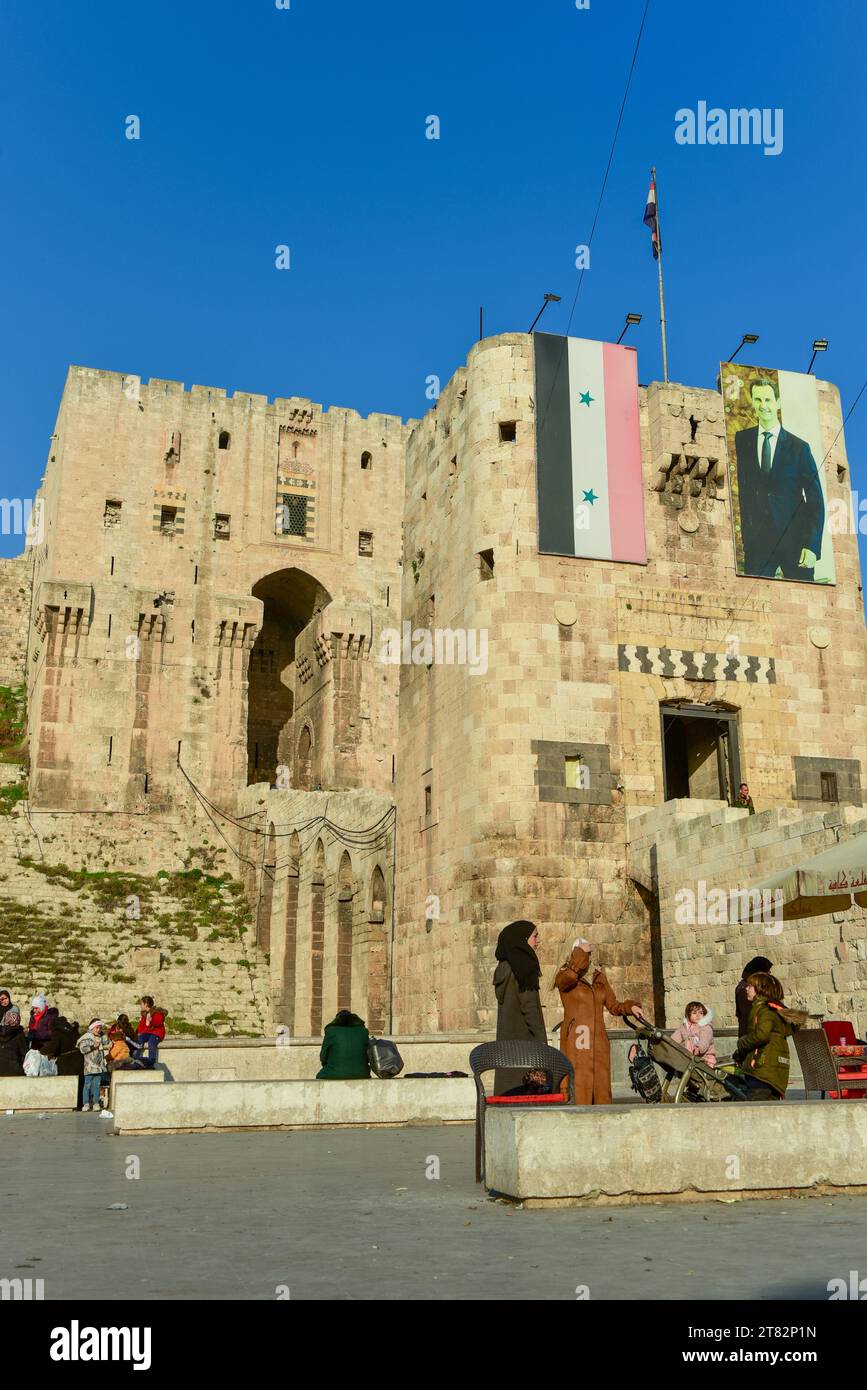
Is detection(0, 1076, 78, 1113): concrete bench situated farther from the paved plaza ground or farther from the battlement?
the battlement

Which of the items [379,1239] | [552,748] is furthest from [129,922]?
[379,1239]

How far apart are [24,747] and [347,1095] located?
35187mm

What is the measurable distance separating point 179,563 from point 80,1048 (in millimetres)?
→ 29665

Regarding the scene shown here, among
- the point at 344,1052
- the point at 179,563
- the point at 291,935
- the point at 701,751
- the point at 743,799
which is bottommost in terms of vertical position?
the point at 344,1052

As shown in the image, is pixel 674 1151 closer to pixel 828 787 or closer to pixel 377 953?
pixel 828 787

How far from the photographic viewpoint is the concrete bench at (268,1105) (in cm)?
1214

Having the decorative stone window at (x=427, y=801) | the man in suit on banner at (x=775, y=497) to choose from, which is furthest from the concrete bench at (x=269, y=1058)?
the man in suit on banner at (x=775, y=497)

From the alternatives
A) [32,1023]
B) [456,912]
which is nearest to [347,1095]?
[32,1023]

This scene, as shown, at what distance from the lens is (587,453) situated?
26453mm

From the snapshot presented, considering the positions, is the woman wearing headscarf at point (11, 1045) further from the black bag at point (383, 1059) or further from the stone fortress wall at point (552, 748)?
the stone fortress wall at point (552, 748)

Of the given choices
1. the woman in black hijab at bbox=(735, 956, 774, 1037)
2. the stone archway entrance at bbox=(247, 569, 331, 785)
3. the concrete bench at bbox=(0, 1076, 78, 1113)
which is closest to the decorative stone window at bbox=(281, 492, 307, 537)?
the stone archway entrance at bbox=(247, 569, 331, 785)

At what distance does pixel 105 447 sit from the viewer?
146 ft

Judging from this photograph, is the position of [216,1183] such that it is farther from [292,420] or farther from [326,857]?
[292,420]

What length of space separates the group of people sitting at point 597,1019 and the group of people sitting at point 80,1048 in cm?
708
